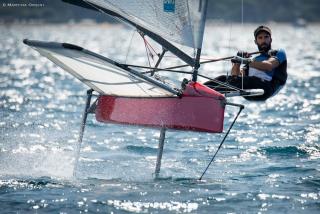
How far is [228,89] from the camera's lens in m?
9.28

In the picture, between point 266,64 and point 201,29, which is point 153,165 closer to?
point 266,64

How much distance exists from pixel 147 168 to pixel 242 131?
3.71m

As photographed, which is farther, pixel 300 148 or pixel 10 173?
pixel 300 148

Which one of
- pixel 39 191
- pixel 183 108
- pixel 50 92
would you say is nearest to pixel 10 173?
pixel 39 191

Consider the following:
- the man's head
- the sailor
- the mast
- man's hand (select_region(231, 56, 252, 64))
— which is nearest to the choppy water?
the man's head

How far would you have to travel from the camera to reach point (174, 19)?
851 cm

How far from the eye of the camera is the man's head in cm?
951

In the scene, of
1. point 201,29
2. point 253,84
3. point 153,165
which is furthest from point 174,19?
point 153,165

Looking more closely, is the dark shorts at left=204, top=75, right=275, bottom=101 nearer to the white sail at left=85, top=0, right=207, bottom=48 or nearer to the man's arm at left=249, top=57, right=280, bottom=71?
the man's arm at left=249, top=57, right=280, bottom=71

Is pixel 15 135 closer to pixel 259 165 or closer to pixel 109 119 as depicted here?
pixel 109 119

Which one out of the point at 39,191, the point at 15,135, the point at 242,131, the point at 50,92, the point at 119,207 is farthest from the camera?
the point at 50,92

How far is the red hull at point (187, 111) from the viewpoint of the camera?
841 cm

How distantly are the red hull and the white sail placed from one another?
1.88 ft

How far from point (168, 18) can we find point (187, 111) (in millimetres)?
1102
